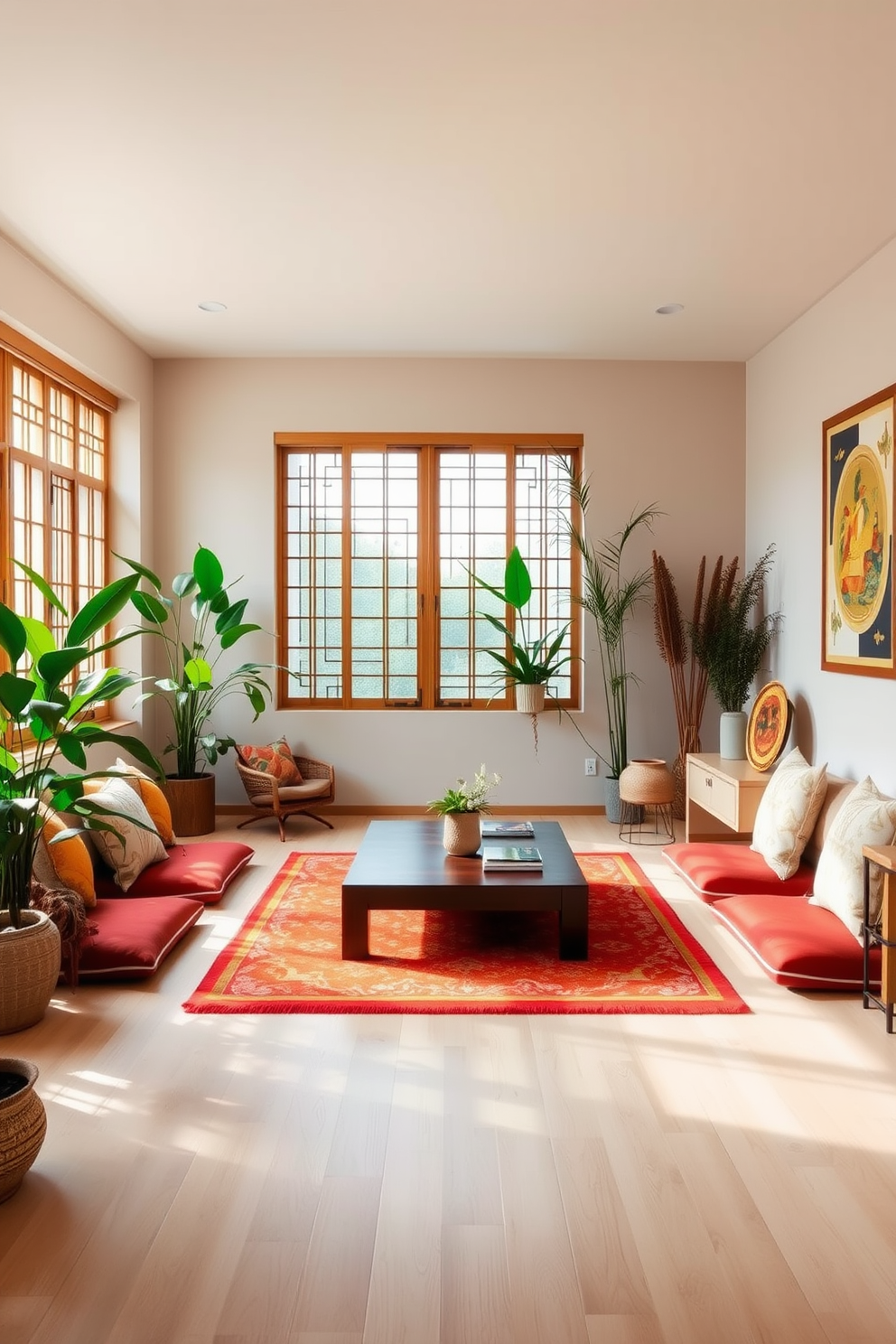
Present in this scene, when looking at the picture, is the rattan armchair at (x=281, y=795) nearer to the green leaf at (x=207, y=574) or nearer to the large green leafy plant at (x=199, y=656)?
the large green leafy plant at (x=199, y=656)

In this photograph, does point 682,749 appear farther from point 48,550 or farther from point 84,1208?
point 84,1208

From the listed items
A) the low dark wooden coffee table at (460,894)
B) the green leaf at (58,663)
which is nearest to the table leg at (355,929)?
the low dark wooden coffee table at (460,894)

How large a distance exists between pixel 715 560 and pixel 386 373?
258cm

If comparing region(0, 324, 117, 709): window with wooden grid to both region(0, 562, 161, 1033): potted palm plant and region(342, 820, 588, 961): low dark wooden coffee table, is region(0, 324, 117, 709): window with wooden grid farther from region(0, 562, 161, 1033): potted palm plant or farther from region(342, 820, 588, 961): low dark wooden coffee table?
region(342, 820, 588, 961): low dark wooden coffee table

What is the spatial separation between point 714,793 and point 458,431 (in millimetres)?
2962

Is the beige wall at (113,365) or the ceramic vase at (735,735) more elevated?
the beige wall at (113,365)

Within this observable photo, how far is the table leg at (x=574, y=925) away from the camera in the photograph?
3.83 meters

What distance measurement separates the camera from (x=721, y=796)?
530 centimetres

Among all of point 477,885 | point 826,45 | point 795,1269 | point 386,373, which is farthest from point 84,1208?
point 386,373

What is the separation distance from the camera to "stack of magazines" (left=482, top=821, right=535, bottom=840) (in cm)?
462

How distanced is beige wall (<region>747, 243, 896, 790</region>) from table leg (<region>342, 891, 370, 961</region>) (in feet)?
7.93

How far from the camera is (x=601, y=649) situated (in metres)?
6.63

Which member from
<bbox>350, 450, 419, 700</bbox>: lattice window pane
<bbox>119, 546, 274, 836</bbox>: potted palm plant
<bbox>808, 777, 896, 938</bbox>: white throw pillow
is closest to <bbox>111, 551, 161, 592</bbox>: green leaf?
<bbox>119, 546, 274, 836</bbox>: potted palm plant

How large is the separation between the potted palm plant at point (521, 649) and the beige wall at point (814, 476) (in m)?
1.48
